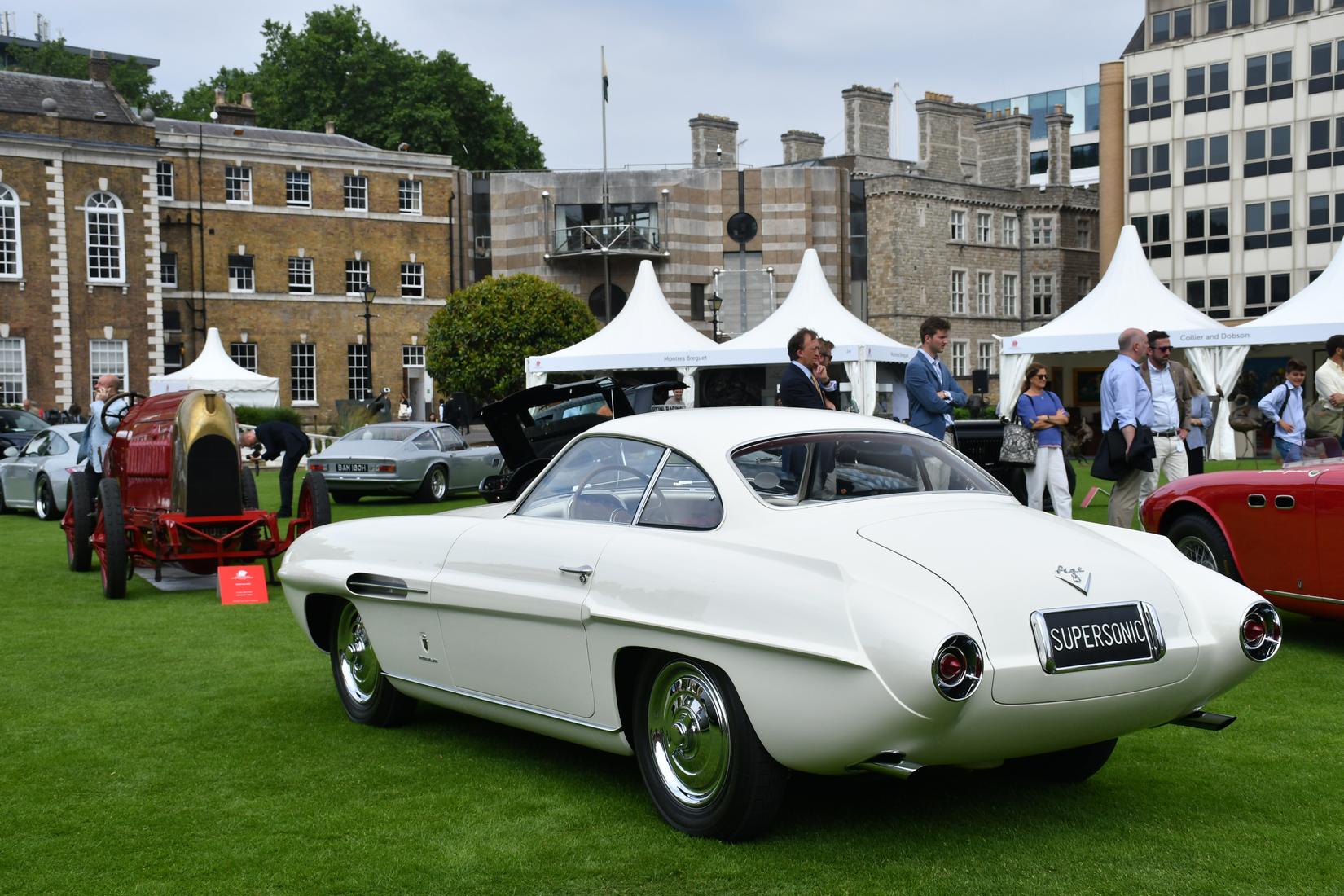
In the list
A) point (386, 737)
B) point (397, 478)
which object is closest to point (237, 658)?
point (386, 737)

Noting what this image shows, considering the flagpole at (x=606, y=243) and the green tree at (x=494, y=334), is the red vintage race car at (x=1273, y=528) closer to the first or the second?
the green tree at (x=494, y=334)

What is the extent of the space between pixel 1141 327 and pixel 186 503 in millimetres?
19787

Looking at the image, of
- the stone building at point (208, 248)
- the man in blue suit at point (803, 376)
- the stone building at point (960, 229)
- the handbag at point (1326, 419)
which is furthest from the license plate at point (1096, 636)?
the stone building at point (960, 229)

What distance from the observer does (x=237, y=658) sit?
28.8 feet

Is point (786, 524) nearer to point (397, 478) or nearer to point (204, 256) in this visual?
point (397, 478)

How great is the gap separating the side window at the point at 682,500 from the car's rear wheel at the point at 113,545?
25.4ft

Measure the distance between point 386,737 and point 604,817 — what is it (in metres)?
1.75

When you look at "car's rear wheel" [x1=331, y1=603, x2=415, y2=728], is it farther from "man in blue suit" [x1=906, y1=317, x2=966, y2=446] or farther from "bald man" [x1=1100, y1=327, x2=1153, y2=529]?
"bald man" [x1=1100, y1=327, x2=1153, y2=529]

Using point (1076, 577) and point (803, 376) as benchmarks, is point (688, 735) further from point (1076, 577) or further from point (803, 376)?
point (803, 376)

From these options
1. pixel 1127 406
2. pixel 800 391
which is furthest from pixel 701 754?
pixel 1127 406

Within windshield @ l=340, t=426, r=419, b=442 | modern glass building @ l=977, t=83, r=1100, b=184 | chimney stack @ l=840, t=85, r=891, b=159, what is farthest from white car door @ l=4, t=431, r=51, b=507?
modern glass building @ l=977, t=83, r=1100, b=184

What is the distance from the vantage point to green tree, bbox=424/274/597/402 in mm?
48719

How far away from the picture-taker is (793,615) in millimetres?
4414

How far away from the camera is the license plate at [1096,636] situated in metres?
4.34
